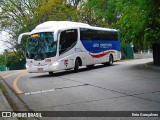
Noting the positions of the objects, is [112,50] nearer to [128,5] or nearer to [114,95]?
[128,5]

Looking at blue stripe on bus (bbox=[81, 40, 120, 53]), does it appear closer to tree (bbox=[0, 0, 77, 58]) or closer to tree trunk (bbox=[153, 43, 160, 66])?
tree trunk (bbox=[153, 43, 160, 66])

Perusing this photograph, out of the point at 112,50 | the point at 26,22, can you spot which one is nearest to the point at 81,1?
the point at 26,22

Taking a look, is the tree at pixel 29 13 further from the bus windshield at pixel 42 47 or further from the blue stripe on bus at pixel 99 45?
the bus windshield at pixel 42 47

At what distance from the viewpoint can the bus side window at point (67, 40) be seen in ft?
64.6

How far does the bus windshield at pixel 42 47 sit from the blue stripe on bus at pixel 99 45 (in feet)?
11.8

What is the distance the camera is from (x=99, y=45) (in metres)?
25.1

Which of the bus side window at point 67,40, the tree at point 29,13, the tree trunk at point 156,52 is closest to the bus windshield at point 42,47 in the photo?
the bus side window at point 67,40

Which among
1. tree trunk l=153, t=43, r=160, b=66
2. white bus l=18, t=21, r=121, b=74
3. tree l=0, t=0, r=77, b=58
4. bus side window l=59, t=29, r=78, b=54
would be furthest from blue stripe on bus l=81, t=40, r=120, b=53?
tree l=0, t=0, r=77, b=58

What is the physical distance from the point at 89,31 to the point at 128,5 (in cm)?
379

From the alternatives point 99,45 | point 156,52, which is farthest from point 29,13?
point 156,52

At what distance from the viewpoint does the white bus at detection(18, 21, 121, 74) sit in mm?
19203

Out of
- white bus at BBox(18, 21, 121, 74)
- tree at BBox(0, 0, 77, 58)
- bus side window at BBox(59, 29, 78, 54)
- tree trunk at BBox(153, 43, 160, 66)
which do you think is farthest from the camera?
→ tree at BBox(0, 0, 77, 58)

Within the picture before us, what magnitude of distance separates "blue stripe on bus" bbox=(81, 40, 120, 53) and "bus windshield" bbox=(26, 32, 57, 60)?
358 centimetres

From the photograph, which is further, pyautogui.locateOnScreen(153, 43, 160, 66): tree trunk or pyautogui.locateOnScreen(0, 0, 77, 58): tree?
pyautogui.locateOnScreen(0, 0, 77, 58): tree
